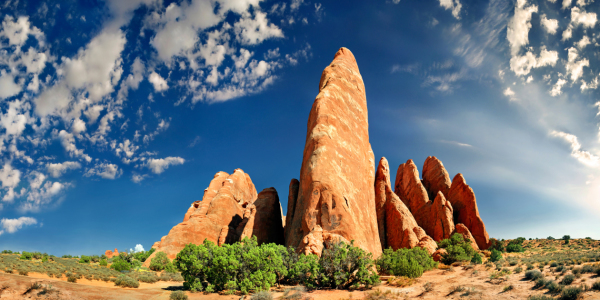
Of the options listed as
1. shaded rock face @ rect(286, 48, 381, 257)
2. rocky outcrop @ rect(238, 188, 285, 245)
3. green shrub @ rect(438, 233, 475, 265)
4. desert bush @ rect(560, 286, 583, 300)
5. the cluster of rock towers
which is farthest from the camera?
rocky outcrop @ rect(238, 188, 285, 245)

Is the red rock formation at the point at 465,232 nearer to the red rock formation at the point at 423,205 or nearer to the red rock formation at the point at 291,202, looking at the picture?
the red rock formation at the point at 423,205

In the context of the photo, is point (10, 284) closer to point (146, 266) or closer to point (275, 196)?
point (146, 266)

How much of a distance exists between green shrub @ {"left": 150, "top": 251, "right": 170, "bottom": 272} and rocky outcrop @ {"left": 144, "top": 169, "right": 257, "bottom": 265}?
1.30 m

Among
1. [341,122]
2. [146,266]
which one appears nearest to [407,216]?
[341,122]

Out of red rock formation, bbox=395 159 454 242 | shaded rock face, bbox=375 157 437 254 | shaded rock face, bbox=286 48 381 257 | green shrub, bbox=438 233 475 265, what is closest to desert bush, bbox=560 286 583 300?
shaded rock face, bbox=286 48 381 257

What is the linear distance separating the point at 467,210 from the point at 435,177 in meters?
7.46

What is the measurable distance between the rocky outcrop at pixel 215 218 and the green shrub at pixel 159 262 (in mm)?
1298

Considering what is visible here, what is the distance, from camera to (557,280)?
1471 cm

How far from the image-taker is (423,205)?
3759 centimetres

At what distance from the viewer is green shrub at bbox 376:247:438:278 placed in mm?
21094

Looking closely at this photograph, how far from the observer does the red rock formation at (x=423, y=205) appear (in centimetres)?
3362

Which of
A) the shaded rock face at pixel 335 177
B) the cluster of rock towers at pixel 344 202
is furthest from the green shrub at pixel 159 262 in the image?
the shaded rock face at pixel 335 177

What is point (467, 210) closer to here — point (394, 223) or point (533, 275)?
point (394, 223)

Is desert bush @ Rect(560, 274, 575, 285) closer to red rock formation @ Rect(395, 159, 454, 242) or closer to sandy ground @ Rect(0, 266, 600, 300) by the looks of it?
sandy ground @ Rect(0, 266, 600, 300)
